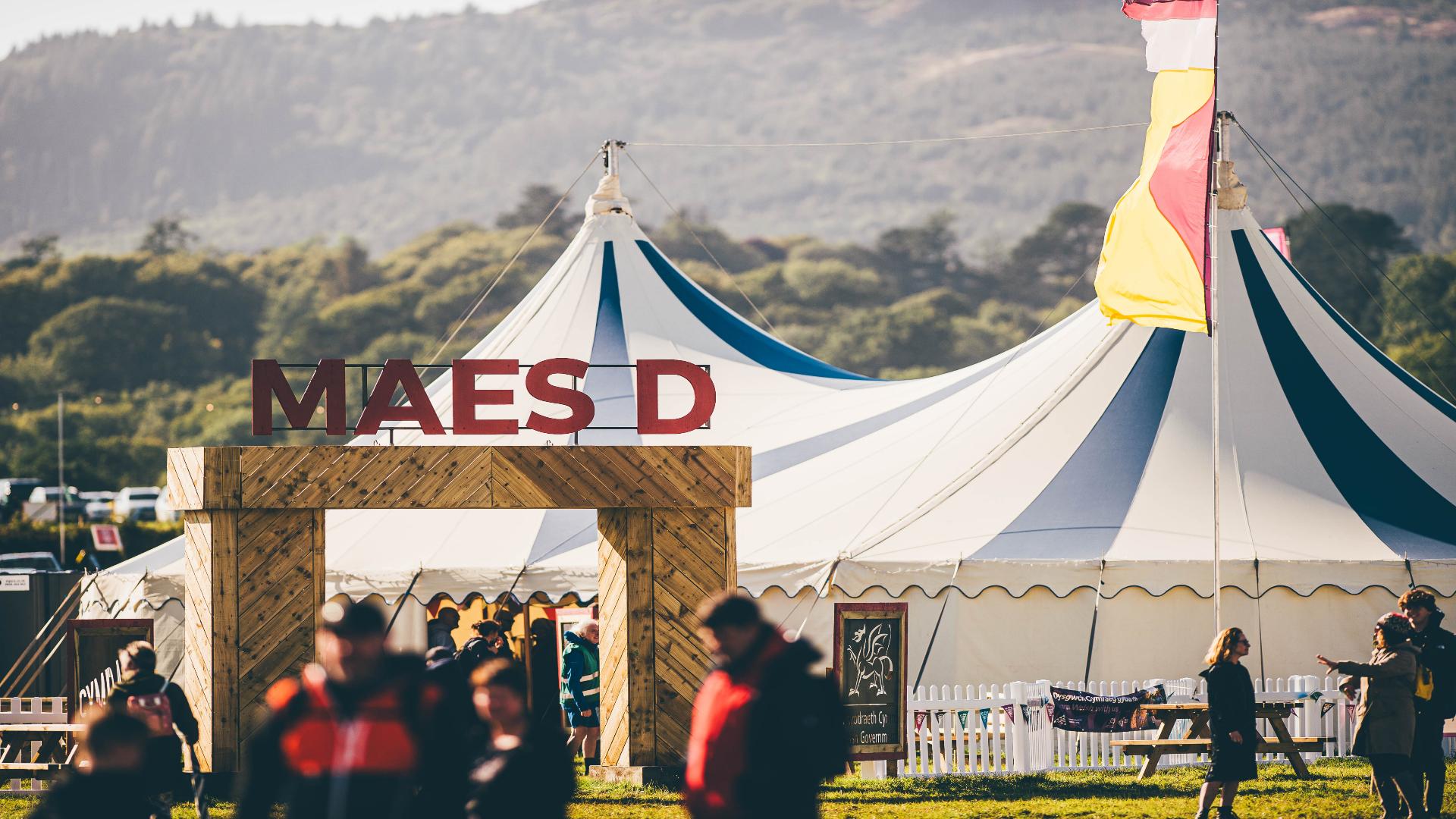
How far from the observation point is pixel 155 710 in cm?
716

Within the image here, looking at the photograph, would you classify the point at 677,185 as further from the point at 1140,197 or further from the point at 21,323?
the point at 1140,197

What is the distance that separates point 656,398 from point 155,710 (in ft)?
13.3

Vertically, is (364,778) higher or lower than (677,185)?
lower

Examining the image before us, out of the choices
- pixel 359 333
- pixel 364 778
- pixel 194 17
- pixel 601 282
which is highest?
pixel 194 17

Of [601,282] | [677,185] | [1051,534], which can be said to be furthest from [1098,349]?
[677,185]

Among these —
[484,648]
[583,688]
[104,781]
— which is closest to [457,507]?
[484,648]

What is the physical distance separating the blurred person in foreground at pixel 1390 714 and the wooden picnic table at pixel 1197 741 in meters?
1.79

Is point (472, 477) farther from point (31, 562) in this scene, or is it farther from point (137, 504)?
point (137, 504)

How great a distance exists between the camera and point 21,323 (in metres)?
73.1

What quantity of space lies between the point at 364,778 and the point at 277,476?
5.64 metres

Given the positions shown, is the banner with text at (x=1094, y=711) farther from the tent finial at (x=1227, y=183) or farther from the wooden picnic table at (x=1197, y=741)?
the tent finial at (x=1227, y=183)

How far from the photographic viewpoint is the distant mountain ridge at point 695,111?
129 m

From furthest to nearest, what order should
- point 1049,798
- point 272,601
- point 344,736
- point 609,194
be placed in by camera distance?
1. point 609,194
2. point 272,601
3. point 1049,798
4. point 344,736

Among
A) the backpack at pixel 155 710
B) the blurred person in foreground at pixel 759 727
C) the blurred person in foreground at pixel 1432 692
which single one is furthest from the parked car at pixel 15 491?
the blurred person in foreground at pixel 759 727
